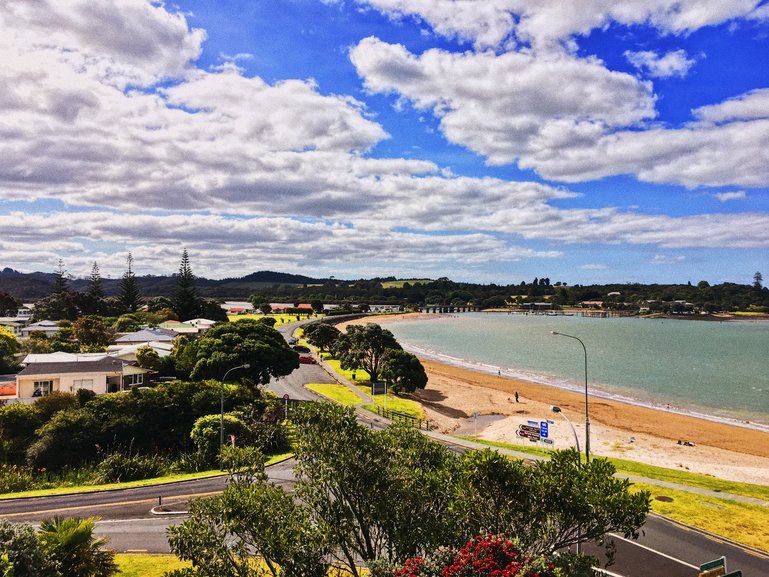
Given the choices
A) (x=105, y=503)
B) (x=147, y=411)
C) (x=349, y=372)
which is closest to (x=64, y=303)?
(x=349, y=372)

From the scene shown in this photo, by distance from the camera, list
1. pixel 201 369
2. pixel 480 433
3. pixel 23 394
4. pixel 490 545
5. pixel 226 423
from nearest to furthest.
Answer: pixel 490 545 < pixel 226 423 < pixel 23 394 < pixel 480 433 < pixel 201 369

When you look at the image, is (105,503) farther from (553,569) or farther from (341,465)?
(553,569)

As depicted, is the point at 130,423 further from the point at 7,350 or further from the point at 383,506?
the point at 7,350

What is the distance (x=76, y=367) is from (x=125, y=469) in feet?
64.8

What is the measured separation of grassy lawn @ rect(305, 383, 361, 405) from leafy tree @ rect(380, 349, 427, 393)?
206 inches

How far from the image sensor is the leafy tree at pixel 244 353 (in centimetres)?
5078

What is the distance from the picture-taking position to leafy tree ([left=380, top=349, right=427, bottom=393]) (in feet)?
199

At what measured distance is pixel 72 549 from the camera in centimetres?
1503

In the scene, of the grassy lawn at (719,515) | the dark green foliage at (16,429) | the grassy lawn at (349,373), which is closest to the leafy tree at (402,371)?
the grassy lawn at (349,373)

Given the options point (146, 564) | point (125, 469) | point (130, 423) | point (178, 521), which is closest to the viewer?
point (146, 564)

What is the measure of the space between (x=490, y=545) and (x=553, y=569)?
59.0 inches

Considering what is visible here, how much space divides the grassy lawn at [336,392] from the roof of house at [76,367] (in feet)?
72.2

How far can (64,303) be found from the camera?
115188mm

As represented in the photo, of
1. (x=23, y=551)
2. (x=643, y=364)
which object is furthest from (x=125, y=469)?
(x=643, y=364)
